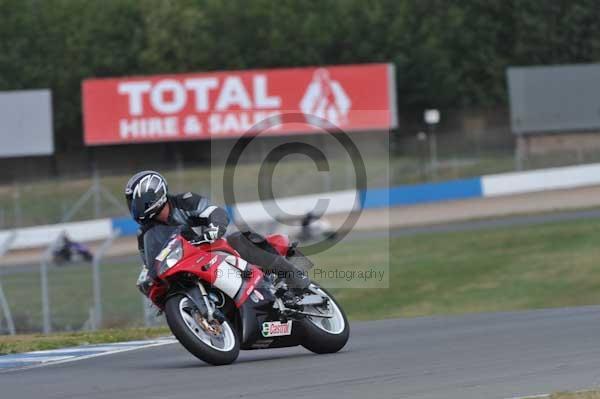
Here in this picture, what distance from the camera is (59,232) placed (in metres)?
36.2

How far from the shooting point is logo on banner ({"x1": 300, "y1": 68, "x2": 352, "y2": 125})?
143 feet

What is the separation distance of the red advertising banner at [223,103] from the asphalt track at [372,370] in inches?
1252

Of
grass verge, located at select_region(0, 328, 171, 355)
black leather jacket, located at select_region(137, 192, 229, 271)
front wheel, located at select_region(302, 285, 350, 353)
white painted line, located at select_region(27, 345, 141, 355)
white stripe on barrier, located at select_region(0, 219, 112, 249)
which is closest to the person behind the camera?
black leather jacket, located at select_region(137, 192, 229, 271)

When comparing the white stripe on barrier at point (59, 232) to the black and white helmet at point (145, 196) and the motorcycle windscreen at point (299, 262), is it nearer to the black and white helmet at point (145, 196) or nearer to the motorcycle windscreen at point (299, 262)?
the motorcycle windscreen at point (299, 262)

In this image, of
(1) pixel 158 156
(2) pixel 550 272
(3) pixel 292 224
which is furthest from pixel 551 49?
(2) pixel 550 272

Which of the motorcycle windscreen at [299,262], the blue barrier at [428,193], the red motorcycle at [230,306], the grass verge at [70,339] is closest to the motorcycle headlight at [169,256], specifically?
the red motorcycle at [230,306]

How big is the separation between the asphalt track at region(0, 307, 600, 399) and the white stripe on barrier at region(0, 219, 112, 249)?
25.1 meters

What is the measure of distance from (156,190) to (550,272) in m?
16.7

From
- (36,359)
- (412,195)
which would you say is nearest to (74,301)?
(36,359)

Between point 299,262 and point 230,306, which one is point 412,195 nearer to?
point 299,262

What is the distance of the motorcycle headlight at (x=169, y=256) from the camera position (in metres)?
9.12

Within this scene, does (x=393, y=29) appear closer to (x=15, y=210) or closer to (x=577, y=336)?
(x=15, y=210)

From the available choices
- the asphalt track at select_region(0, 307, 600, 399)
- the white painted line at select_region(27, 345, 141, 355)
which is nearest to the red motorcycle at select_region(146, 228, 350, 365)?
the asphalt track at select_region(0, 307, 600, 399)

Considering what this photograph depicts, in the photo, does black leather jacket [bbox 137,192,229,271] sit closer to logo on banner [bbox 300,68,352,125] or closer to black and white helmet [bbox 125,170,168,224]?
black and white helmet [bbox 125,170,168,224]
